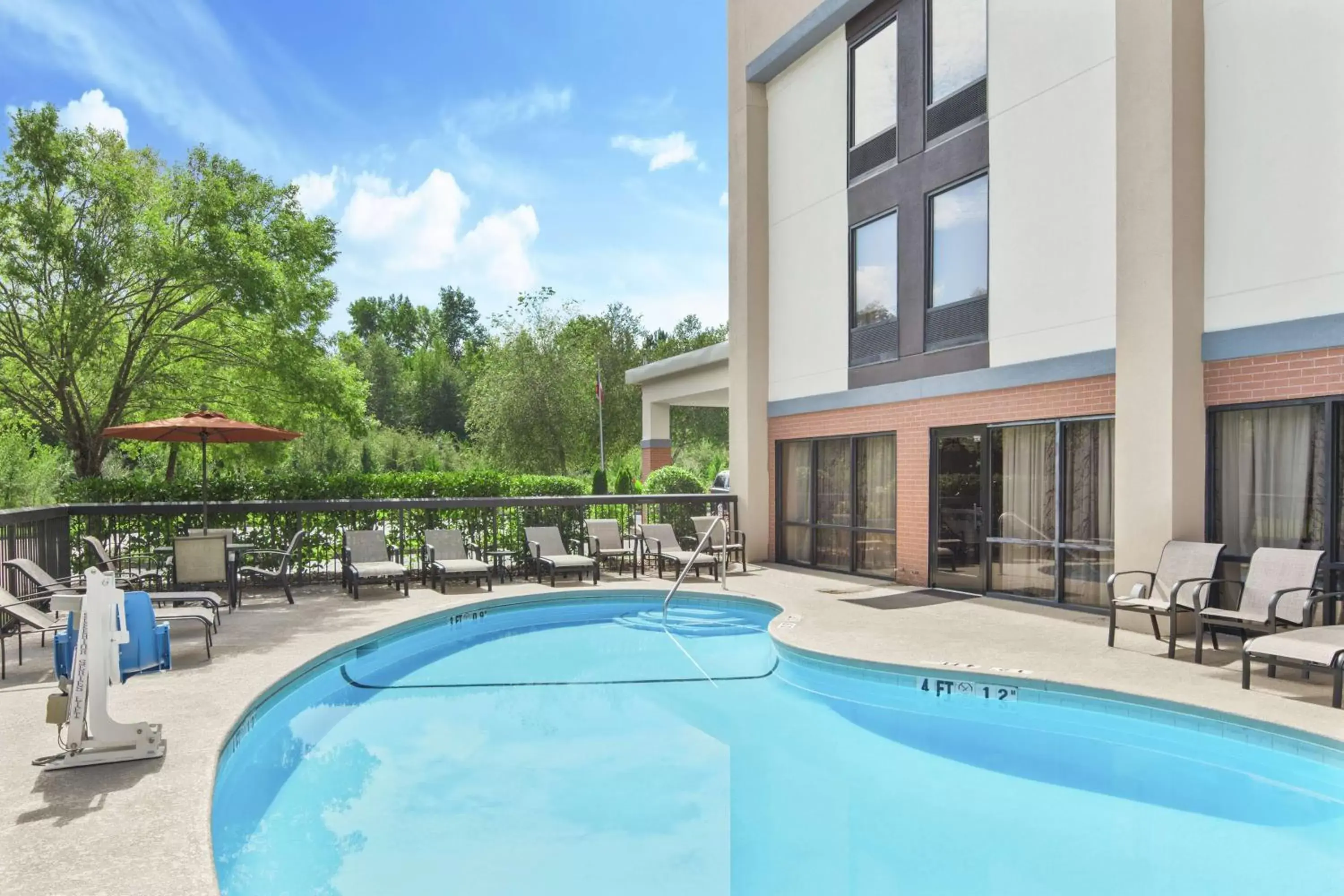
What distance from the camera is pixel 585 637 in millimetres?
8820

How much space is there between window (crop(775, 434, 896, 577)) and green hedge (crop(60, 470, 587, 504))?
3547 millimetres

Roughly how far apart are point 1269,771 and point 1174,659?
5.64 feet

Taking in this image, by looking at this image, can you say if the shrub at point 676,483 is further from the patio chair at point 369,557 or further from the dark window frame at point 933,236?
the dark window frame at point 933,236

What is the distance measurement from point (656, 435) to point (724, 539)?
32.6 feet

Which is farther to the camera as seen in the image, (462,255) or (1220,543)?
(462,255)

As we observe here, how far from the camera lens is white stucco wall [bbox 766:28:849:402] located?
11.9 m

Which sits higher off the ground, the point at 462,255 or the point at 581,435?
the point at 462,255

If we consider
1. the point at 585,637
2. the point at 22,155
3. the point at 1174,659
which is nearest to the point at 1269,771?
the point at 1174,659

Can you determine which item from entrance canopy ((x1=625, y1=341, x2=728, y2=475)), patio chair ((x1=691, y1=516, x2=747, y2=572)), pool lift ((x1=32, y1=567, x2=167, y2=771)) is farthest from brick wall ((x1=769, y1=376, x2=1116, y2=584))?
pool lift ((x1=32, y1=567, x2=167, y2=771))

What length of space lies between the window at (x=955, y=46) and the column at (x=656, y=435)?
37.7 feet

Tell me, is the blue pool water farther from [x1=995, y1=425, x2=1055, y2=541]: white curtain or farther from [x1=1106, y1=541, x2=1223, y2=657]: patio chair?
[x1=995, y1=425, x2=1055, y2=541]: white curtain

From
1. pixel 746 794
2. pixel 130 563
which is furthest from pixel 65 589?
pixel 746 794

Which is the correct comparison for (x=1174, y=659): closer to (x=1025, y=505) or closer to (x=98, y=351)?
(x=1025, y=505)

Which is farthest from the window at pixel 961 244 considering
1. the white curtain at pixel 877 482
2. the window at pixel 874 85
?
the white curtain at pixel 877 482
